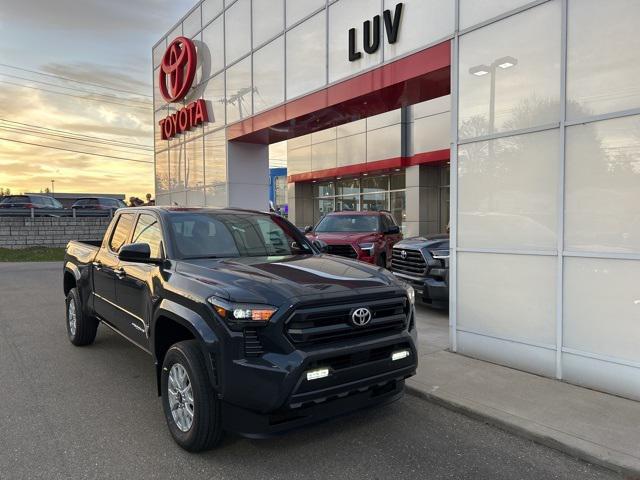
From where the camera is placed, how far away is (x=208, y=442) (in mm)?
3357

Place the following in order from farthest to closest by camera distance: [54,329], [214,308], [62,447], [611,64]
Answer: [54,329], [611,64], [62,447], [214,308]

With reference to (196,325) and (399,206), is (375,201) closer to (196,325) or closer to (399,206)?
(399,206)

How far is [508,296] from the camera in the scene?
5.38 meters

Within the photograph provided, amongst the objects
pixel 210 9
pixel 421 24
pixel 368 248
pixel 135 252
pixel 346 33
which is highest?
pixel 210 9

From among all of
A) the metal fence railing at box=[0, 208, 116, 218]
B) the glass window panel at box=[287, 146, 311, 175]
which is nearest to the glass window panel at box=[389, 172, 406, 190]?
the glass window panel at box=[287, 146, 311, 175]

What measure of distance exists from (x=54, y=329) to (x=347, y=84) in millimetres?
6267

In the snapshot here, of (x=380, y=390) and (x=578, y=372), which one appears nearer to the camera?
(x=380, y=390)

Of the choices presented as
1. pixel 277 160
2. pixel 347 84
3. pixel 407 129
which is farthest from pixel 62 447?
pixel 277 160

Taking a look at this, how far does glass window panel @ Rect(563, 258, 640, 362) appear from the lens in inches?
174

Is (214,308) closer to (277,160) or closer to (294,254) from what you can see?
(294,254)

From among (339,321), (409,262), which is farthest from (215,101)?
(339,321)

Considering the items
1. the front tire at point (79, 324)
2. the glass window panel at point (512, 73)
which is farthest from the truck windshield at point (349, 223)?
the front tire at point (79, 324)

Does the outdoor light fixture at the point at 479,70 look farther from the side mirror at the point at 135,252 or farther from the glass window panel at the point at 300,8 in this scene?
the glass window panel at the point at 300,8

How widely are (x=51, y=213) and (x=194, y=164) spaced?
432 inches
